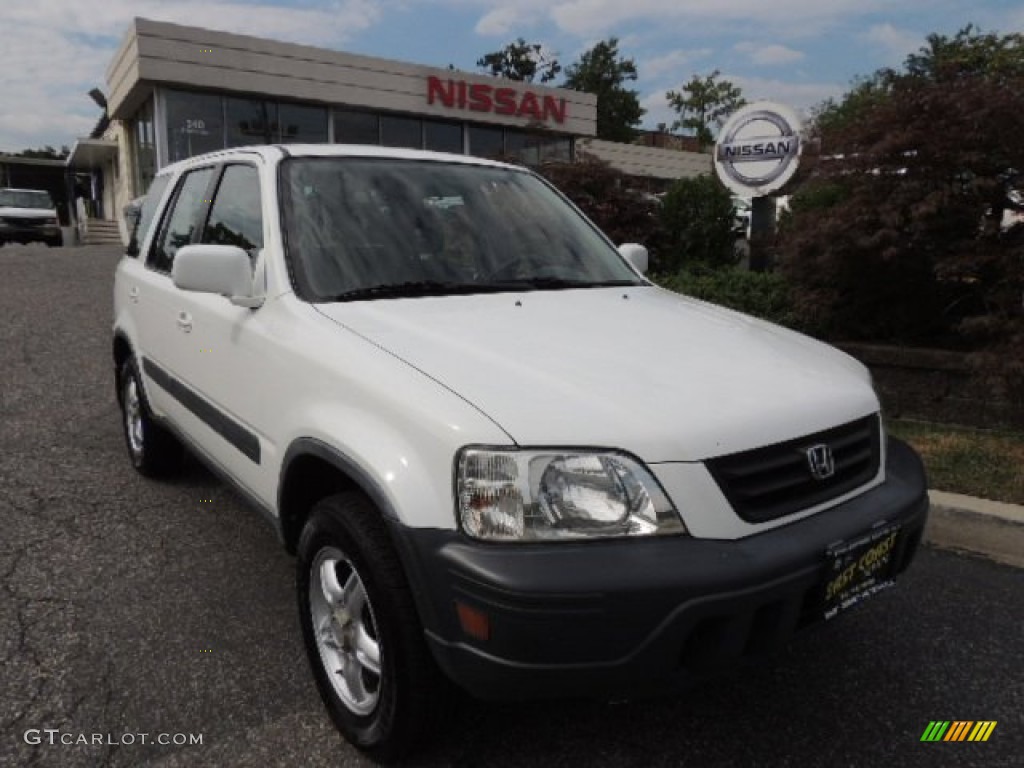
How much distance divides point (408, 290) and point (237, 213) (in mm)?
1006

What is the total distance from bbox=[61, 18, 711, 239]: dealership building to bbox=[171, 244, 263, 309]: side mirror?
14.0m

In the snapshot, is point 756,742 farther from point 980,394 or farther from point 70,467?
point 70,467

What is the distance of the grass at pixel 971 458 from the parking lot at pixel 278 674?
0.59 metres

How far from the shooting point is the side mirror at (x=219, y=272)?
8.46 feet

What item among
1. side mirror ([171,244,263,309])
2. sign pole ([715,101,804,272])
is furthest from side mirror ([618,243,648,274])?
sign pole ([715,101,804,272])

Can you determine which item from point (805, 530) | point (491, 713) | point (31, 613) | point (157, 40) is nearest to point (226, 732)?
point (491, 713)

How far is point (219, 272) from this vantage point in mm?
2590

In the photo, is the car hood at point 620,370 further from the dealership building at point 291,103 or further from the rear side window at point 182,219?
the dealership building at point 291,103

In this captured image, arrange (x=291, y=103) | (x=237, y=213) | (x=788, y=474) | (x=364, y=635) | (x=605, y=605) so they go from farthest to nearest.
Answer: (x=291, y=103) < (x=237, y=213) < (x=364, y=635) < (x=788, y=474) < (x=605, y=605)

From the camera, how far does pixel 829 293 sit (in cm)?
589

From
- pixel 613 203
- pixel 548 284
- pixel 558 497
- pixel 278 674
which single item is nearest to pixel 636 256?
pixel 548 284

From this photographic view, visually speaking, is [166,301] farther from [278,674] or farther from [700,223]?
[700,223]

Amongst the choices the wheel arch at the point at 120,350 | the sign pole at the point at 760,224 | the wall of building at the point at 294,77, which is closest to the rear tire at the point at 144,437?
the wheel arch at the point at 120,350

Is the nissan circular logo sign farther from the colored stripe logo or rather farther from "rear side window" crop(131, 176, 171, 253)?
the colored stripe logo
